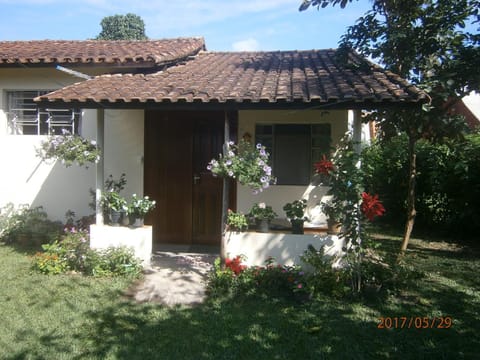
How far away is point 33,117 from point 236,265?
515 centimetres

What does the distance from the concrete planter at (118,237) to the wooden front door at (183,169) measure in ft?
4.66

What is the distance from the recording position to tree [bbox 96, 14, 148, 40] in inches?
1279

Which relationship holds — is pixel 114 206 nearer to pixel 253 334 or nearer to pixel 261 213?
pixel 261 213

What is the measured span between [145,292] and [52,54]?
484cm

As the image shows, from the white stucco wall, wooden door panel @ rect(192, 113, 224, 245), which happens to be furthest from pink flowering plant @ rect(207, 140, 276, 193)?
the white stucco wall

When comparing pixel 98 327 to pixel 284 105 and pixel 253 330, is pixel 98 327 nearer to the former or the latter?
pixel 253 330

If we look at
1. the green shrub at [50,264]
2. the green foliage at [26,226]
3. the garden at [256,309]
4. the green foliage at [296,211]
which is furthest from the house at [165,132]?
the garden at [256,309]

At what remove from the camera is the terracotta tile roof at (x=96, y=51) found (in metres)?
6.71

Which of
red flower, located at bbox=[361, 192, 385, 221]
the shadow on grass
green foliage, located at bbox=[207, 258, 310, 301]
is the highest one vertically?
red flower, located at bbox=[361, 192, 385, 221]

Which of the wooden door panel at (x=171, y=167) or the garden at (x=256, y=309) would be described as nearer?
the garden at (x=256, y=309)

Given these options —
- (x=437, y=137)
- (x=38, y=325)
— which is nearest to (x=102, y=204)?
(x=38, y=325)

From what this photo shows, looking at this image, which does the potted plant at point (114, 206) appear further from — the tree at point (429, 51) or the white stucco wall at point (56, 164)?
the tree at point (429, 51)

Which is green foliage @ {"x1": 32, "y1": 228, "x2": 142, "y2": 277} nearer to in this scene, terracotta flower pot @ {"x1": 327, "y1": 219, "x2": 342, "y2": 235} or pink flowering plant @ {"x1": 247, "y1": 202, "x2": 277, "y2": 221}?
pink flowering plant @ {"x1": 247, "y1": 202, "x2": 277, "y2": 221}

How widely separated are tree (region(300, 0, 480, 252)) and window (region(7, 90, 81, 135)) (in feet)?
15.5
